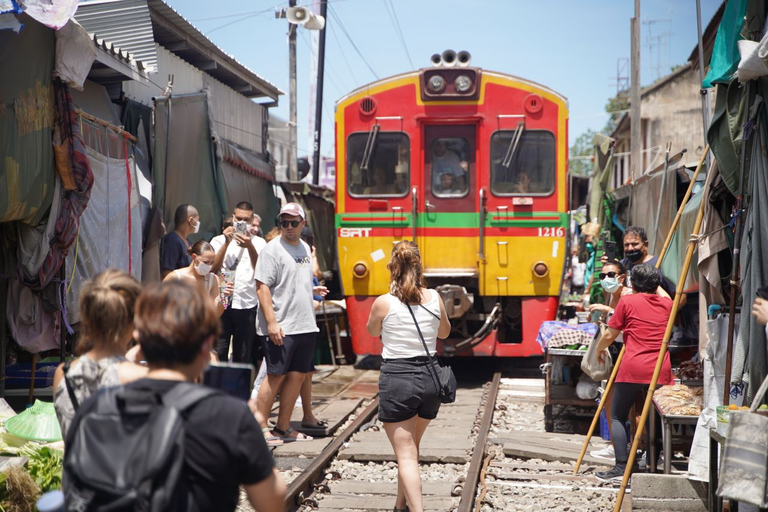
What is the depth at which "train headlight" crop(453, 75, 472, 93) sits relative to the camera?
10.1 m

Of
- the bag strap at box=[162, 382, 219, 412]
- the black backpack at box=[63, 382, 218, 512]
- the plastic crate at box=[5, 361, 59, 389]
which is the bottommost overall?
the plastic crate at box=[5, 361, 59, 389]

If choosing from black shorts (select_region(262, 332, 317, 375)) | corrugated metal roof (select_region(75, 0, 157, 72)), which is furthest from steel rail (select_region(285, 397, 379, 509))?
corrugated metal roof (select_region(75, 0, 157, 72))

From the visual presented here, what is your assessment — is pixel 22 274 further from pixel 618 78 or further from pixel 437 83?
pixel 618 78

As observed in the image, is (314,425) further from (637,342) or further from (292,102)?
(292,102)

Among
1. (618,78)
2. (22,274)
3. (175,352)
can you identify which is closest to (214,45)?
(22,274)

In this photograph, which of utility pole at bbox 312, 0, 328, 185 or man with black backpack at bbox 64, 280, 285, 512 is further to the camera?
utility pole at bbox 312, 0, 328, 185

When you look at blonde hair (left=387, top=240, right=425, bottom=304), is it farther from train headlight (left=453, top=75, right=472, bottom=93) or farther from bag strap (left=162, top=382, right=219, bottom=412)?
train headlight (left=453, top=75, right=472, bottom=93)

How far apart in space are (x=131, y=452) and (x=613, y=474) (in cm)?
466

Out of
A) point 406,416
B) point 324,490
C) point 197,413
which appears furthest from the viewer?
point 324,490

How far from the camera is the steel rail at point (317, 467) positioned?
5.37 meters

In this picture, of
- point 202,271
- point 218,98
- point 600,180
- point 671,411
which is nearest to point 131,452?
point 202,271

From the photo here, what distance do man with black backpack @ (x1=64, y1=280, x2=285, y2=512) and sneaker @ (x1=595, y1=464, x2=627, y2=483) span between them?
4.21 meters

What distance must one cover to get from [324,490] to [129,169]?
360 centimetres

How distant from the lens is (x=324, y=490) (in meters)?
5.77
